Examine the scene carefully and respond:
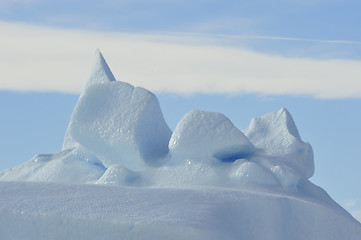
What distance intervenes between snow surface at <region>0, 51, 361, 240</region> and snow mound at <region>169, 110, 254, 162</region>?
0.01 metres

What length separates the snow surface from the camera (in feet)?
18.2

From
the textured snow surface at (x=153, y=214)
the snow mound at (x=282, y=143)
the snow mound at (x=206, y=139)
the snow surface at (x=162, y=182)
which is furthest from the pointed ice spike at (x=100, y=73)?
the textured snow surface at (x=153, y=214)

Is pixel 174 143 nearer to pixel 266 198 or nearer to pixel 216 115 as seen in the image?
pixel 216 115

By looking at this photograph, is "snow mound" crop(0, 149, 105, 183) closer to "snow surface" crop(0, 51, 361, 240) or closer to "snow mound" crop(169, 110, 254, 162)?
"snow surface" crop(0, 51, 361, 240)

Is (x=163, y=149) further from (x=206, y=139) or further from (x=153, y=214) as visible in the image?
(x=153, y=214)

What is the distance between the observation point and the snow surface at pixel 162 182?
554cm

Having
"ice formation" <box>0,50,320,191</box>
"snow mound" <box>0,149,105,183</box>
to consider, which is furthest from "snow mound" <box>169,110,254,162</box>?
"snow mound" <box>0,149,105,183</box>

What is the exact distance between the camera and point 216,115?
742 centimetres

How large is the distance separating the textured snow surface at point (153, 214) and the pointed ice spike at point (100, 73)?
10.5 feet

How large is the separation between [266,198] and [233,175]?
82cm

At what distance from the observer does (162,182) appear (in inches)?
280

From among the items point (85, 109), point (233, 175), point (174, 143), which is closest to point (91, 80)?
point (85, 109)

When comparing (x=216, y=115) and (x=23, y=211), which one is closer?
(x=23, y=211)

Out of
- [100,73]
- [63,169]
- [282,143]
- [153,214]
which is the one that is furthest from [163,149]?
[153,214]
